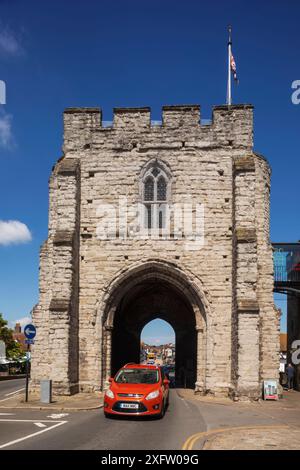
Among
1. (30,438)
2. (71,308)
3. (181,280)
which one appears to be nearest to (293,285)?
(181,280)

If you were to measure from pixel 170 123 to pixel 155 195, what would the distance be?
2765mm

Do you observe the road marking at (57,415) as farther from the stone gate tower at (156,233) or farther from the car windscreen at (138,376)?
the stone gate tower at (156,233)

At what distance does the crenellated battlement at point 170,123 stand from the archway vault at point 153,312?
16.4 ft

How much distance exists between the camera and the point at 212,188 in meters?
19.0

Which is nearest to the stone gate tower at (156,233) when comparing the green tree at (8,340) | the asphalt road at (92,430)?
the asphalt road at (92,430)

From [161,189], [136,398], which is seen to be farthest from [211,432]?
[161,189]

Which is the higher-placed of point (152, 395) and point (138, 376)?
point (138, 376)

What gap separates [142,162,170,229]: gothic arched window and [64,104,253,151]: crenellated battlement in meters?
1.56

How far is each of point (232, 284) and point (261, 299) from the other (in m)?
1.28

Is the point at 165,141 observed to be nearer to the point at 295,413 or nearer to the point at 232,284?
the point at 232,284

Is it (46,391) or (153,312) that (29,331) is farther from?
(153,312)

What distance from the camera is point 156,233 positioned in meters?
19.0

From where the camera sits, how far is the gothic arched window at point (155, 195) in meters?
19.1

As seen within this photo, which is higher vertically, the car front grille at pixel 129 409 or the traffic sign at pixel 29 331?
the traffic sign at pixel 29 331
